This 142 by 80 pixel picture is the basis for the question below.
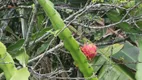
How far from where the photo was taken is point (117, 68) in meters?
2.24

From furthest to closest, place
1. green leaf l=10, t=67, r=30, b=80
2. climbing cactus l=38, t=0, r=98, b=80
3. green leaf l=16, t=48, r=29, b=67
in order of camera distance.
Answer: green leaf l=16, t=48, r=29, b=67 → climbing cactus l=38, t=0, r=98, b=80 → green leaf l=10, t=67, r=30, b=80

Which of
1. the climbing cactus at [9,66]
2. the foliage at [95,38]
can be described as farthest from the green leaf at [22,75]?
the foliage at [95,38]

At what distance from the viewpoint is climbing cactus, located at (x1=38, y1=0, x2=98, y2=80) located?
1.65 metres

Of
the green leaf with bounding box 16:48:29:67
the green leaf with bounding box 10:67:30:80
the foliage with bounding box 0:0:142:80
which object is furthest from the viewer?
the foliage with bounding box 0:0:142:80

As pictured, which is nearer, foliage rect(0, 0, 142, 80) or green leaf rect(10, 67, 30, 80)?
green leaf rect(10, 67, 30, 80)

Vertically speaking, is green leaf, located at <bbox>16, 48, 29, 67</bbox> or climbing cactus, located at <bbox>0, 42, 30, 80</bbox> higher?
climbing cactus, located at <bbox>0, 42, 30, 80</bbox>

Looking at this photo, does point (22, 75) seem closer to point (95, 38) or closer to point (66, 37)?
point (66, 37)

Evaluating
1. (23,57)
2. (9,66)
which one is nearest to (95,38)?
(23,57)

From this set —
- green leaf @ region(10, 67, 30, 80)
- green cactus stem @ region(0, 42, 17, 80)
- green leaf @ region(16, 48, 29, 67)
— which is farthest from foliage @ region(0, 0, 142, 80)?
green leaf @ region(10, 67, 30, 80)

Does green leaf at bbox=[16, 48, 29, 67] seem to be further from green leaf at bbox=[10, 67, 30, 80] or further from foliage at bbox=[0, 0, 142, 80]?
green leaf at bbox=[10, 67, 30, 80]

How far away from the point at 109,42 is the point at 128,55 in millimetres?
159

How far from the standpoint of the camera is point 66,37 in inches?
65.7

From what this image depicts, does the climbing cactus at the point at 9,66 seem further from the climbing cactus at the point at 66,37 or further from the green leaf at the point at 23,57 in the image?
the climbing cactus at the point at 66,37

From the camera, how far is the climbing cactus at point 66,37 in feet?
5.40
